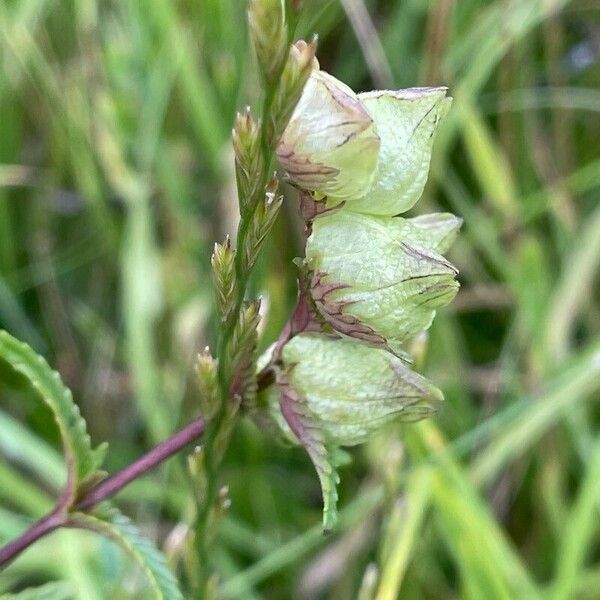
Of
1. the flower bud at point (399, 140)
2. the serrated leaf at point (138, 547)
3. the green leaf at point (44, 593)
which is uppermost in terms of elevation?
the flower bud at point (399, 140)

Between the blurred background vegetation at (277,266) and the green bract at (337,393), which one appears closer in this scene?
the green bract at (337,393)

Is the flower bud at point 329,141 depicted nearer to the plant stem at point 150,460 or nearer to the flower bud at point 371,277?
the flower bud at point 371,277

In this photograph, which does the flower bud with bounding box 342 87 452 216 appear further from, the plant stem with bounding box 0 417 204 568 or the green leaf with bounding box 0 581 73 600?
the green leaf with bounding box 0 581 73 600

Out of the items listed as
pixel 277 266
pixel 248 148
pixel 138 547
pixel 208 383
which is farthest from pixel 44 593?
pixel 277 266

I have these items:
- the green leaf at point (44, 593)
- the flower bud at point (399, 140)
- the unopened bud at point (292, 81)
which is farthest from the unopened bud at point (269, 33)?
the green leaf at point (44, 593)

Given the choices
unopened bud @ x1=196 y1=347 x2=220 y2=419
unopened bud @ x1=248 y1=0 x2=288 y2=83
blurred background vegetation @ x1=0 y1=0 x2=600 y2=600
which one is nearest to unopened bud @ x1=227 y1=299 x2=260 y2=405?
unopened bud @ x1=196 y1=347 x2=220 y2=419

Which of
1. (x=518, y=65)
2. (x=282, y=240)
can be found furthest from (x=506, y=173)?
(x=282, y=240)
